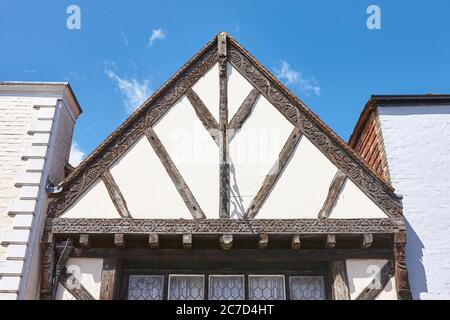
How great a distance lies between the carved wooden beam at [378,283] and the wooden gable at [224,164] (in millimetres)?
813

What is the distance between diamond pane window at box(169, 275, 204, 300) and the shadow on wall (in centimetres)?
315

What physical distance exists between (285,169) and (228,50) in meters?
2.55

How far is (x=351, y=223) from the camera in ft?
24.3

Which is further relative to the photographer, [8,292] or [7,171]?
[7,171]

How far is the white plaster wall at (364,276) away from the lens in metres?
7.14

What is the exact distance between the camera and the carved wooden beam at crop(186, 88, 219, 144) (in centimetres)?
822

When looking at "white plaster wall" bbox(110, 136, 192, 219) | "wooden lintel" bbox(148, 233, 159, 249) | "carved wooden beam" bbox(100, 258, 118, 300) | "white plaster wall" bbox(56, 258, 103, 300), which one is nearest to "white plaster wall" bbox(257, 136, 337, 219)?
"white plaster wall" bbox(110, 136, 192, 219)

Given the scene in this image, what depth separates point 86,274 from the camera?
7.32 metres

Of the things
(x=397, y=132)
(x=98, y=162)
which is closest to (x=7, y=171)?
(x=98, y=162)

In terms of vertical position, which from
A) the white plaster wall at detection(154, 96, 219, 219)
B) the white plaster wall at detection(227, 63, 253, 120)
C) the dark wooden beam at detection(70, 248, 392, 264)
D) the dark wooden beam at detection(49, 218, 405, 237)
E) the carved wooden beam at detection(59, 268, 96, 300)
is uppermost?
the white plaster wall at detection(227, 63, 253, 120)

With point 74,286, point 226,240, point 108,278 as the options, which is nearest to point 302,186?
point 226,240

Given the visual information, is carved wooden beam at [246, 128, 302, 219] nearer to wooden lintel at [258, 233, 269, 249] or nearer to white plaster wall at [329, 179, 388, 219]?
wooden lintel at [258, 233, 269, 249]

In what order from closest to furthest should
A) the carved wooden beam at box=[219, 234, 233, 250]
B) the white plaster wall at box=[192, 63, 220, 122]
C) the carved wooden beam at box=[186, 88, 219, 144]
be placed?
the carved wooden beam at box=[219, 234, 233, 250]
the carved wooden beam at box=[186, 88, 219, 144]
the white plaster wall at box=[192, 63, 220, 122]

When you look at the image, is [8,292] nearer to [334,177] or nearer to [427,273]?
[334,177]
